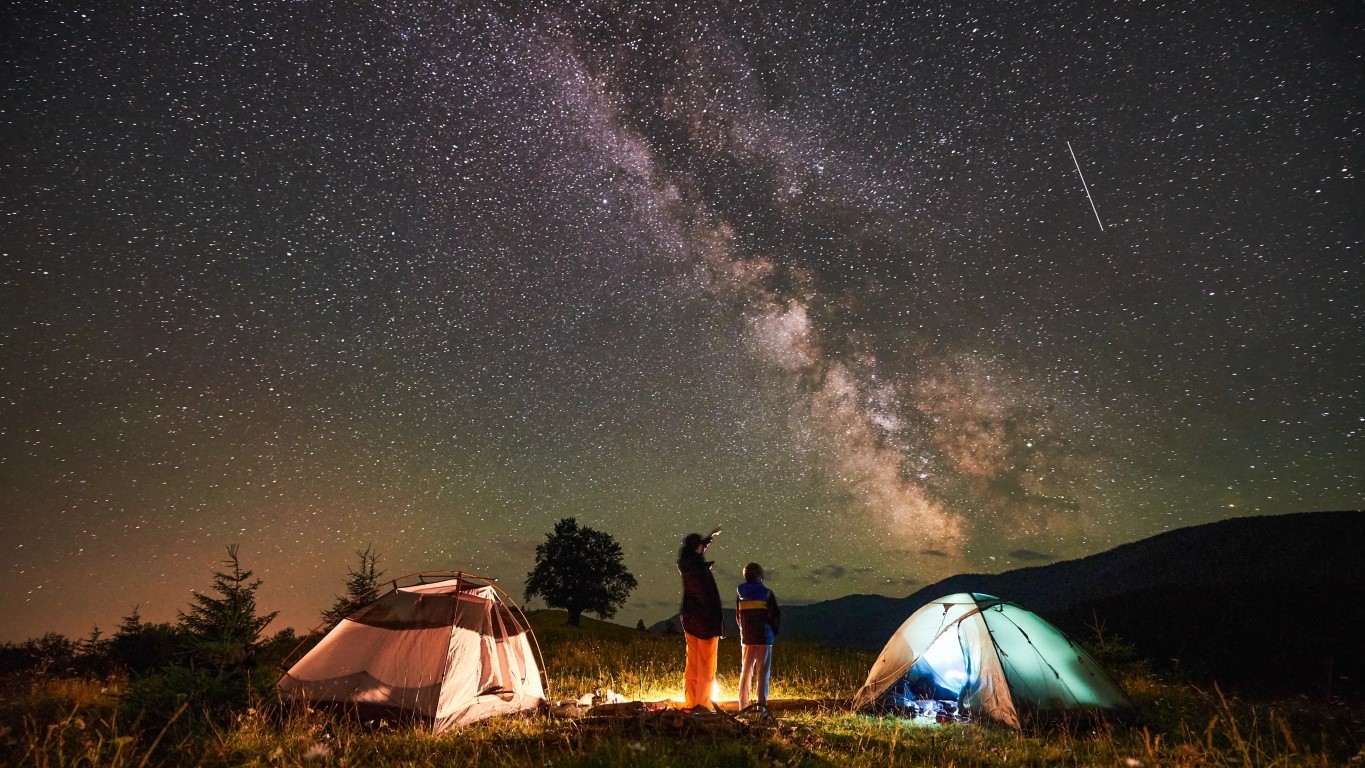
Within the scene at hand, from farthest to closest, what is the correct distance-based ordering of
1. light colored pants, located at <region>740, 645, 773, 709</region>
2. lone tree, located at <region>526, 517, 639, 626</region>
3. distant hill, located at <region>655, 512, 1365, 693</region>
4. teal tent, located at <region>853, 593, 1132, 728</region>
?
lone tree, located at <region>526, 517, 639, 626</region> < distant hill, located at <region>655, 512, 1365, 693</region> < light colored pants, located at <region>740, 645, 773, 709</region> < teal tent, located at <region>853, 593, 1132, 728</region>

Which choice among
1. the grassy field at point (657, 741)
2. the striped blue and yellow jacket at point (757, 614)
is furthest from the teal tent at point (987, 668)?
the striped blue and yellow jacket at point (757, 614)

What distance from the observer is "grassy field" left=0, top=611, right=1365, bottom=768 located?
6020 millimetres

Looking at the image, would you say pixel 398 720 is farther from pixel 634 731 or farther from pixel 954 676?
pixel 954 676

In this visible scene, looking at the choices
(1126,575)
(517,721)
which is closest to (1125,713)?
(517,721)

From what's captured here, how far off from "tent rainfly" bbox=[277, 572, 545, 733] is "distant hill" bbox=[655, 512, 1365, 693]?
522 inches

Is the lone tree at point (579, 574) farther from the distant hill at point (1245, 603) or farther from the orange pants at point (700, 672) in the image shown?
the orange pants at point (700, 672)

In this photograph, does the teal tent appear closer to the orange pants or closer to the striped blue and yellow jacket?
the striped blue and yellow jacket

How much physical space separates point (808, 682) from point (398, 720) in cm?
864

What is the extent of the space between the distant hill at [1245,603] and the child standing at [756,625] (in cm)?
954

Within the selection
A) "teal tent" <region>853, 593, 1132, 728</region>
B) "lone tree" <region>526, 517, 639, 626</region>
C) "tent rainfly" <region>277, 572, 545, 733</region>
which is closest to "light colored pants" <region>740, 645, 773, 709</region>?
"teal tent" <region>853, 593, 1132, 728</region>

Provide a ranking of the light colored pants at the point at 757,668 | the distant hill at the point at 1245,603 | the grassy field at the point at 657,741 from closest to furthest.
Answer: the grassy field at the point at 657,741 < the light colored pants at the point at 757,668 < the distant hill at the point at 1245,603

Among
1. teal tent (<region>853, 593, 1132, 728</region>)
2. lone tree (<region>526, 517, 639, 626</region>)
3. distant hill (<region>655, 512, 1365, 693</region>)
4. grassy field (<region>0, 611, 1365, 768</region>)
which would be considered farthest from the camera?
lone tree (<region>526, 517, 639, 626</region>)

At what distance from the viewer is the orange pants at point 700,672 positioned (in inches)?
400

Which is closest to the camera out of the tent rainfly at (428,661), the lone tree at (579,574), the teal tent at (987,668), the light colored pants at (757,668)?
the tent rainfly at (428,661)
